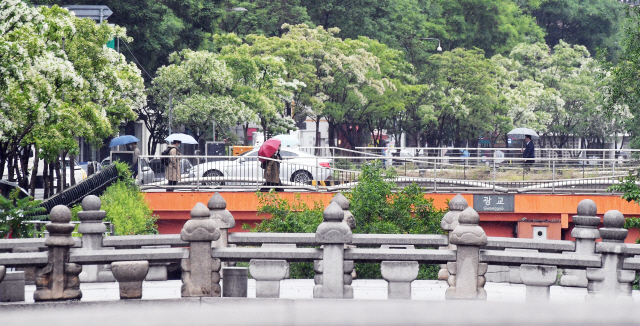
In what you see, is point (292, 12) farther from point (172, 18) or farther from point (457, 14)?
point (457, 14)

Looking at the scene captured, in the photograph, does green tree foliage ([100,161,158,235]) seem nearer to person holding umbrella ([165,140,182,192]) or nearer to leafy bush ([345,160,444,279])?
person holding umbrella ([165,140,182,192])

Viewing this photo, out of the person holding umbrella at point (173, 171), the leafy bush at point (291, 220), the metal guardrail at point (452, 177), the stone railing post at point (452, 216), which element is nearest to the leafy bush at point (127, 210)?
the person holding umbrella at point (173, 171)

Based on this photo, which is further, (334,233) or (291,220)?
(291,220)

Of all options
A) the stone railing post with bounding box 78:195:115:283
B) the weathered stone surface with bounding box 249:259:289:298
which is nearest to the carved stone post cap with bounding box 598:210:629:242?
the weathered stone surface with bounding box 249:259:289:298

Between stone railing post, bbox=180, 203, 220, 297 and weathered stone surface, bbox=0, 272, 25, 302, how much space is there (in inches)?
79.5

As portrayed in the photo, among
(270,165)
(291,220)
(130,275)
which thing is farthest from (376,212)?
(130,275)

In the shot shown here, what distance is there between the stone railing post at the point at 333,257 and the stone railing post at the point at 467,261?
1361 millimetres

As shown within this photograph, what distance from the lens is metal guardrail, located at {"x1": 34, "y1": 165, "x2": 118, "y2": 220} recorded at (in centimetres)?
1741

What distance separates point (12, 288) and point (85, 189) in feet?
31.0

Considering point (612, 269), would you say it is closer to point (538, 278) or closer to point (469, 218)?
point (538, 278)

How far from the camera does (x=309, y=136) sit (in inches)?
2094

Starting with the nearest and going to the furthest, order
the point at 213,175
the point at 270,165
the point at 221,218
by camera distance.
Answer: the point at 221,218
the point at 270,165
the point at 213,175

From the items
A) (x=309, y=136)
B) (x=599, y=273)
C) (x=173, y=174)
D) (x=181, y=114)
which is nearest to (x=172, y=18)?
(x=181, y=114)

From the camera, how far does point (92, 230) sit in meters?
11.9
